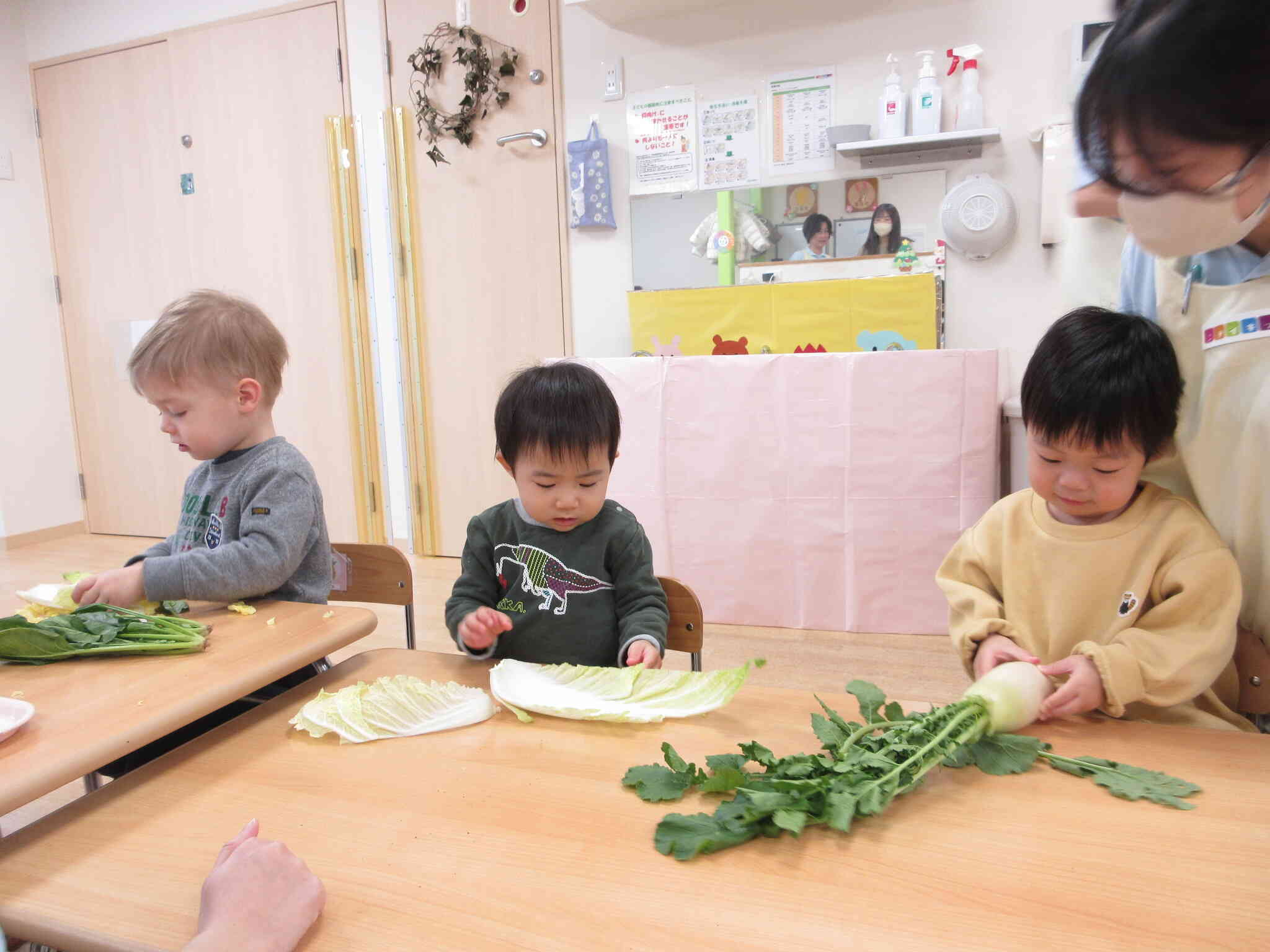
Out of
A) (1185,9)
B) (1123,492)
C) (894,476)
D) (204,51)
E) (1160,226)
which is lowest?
(894,476)

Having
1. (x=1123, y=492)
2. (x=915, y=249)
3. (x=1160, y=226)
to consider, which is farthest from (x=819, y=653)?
(x=1160, y=226)

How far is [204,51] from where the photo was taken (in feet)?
16.5

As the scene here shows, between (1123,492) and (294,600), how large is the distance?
4.79ft

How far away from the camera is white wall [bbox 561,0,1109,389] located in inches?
136

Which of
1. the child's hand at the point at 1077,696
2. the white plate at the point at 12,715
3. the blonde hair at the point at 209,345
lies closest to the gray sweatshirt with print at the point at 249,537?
the blonde hair at the point at 209,345

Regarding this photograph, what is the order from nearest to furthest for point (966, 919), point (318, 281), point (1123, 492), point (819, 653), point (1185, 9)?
point (966, 919) → point (1185, 9) → point (1123, 492) → point (819, 653) → point (318, 281)

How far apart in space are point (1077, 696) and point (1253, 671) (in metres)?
0.33

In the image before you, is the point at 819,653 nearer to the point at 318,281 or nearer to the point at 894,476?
the point at 894,476

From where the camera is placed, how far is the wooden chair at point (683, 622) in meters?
1.52

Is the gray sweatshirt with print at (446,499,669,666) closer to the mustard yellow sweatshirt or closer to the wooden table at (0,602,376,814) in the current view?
the wooden table at (0,602,376,814)

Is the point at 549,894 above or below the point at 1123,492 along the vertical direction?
below

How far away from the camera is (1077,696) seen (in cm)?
105

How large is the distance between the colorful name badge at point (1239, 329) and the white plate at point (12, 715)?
1.58 meters

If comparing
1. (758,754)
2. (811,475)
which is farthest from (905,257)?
(758,754)
